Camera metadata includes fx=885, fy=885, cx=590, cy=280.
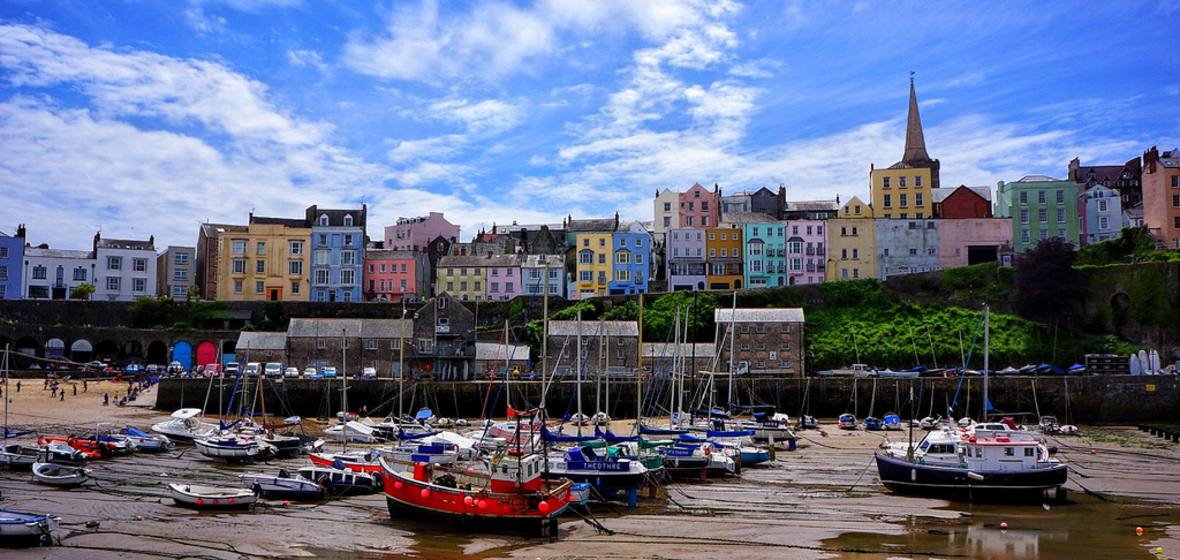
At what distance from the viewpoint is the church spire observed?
289ft

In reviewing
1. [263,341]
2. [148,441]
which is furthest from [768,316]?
[148,441]

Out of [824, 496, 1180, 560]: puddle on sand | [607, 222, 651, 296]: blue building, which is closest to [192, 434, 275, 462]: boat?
[824, 496, 1180, 560]: puddle on sand

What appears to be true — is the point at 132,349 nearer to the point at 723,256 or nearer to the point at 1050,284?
the point at 723,256

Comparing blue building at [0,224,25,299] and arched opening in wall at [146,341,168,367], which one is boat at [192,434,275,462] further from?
blue building at [0,224,25,299]

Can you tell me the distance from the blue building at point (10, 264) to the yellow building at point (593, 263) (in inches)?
1847

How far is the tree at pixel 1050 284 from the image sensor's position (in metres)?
58.0

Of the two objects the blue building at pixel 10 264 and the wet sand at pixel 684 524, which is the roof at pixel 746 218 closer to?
the wet sand at pixel 684 524

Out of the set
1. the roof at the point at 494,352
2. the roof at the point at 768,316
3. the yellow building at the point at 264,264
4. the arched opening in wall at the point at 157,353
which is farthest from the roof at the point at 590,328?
the arched opening in wall at the point at 157,353

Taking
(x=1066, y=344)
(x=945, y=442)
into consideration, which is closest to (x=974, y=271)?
(x=1066, y=344)

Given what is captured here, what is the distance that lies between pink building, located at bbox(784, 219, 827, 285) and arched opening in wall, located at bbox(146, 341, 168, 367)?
49.3 m

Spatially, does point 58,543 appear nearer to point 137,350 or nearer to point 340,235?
point 137,350

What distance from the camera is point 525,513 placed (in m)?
21.7

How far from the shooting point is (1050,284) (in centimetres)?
5809

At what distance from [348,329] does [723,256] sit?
111ft
